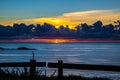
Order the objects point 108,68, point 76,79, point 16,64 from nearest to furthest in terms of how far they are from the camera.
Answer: point 108,68 → point 16,64 → point 76,79

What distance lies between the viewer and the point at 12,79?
15648 millimetres

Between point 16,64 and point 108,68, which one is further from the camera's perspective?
point 16,64

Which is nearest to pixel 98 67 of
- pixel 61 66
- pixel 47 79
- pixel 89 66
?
pixel 89 66

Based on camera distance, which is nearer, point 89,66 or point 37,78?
point 89,66

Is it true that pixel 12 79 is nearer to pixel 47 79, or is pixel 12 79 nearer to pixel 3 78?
pixel 3 78

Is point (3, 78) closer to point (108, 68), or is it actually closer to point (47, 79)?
point (47, 79)

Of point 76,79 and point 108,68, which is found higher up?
point 108,68

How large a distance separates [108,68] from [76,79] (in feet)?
14.1

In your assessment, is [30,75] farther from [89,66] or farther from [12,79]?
[89,66]

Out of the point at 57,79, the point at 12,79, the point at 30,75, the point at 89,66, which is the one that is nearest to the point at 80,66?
the point at 89,66

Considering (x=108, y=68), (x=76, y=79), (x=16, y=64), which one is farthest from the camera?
(x=76, y=79)

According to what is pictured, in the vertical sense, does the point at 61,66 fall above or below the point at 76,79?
above

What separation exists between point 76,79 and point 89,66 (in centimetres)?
388

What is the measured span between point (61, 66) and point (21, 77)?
2.24m
